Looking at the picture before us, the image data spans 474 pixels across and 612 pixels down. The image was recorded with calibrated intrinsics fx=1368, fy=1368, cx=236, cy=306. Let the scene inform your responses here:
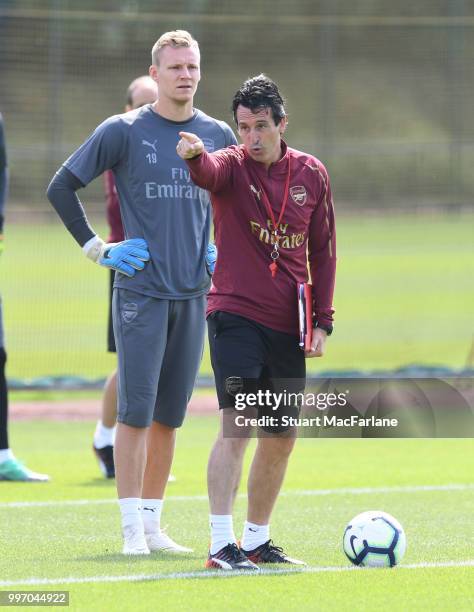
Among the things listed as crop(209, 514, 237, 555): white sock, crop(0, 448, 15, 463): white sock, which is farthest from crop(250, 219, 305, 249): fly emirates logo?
crop(0, 448, 15, 463): white sock

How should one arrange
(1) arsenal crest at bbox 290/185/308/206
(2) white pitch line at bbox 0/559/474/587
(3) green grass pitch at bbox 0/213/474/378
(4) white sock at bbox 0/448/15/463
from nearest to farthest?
(2) white pitch line at bbox 0/559/474/587 → (1) arsenal crest at bbox 290/185/308/206 → (4) white sock at bbox 0/448/15/463 → (3) green grass pitch at bbox 0/213/474/378

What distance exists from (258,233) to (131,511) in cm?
151

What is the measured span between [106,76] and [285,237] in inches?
498

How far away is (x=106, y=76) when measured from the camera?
18.7 meters

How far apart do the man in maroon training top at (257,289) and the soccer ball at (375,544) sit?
0.96 ft

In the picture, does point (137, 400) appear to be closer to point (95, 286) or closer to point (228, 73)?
point (228, 73)

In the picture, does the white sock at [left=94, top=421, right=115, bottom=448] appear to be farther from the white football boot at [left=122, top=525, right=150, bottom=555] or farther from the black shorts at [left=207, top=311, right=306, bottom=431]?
the black shorts at [left=207, top=311, right=306, bottom=431]

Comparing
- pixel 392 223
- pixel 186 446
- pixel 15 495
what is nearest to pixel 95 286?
pixel 392 223

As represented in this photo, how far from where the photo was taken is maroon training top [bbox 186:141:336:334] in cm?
648

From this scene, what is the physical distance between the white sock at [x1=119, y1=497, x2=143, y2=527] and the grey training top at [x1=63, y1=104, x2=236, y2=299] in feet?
3.35

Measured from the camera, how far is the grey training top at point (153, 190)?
6.84 metres

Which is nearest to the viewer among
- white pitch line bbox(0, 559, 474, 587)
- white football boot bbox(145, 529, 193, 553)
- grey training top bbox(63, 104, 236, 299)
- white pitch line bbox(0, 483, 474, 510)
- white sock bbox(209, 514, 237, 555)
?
white pitch line bbox(0, 559, 474, 587)

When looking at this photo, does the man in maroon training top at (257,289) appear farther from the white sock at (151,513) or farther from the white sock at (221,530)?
the white sock at (151,513)

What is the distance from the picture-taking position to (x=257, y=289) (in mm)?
6477
